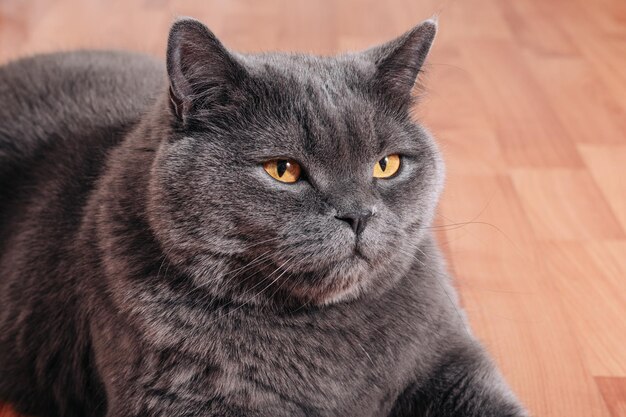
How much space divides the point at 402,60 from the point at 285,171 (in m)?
0.26

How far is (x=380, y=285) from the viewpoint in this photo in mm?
1271

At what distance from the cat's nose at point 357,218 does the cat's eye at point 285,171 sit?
0.09 m

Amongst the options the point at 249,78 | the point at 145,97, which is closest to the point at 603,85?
the point at 145,97

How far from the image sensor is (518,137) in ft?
7.98

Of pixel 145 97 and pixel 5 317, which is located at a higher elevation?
pixel 145 97

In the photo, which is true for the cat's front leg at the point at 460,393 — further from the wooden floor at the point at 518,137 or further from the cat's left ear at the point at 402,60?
the cat's left ear at the point at 402,60

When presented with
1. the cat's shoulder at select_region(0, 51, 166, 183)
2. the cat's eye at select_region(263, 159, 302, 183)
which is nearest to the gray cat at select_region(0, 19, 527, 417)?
the cat's eye at select_region(263, 159, 302, 183)

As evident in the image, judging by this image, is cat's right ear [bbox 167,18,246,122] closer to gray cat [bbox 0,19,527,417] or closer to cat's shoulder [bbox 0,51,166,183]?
gray cat [bbox 0,19,527,417]

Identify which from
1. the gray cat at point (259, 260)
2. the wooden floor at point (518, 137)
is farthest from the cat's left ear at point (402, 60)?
the wooden floor at point (518, 137)

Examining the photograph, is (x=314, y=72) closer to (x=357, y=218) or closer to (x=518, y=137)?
(x=357, y=218)

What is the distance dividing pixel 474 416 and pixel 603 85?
1707 millimetres

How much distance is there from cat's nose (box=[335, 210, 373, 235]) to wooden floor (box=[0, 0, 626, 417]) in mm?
412

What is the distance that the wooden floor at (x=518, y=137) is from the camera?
1.67 metres

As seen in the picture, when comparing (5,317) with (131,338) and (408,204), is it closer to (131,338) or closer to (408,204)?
(131,338)
